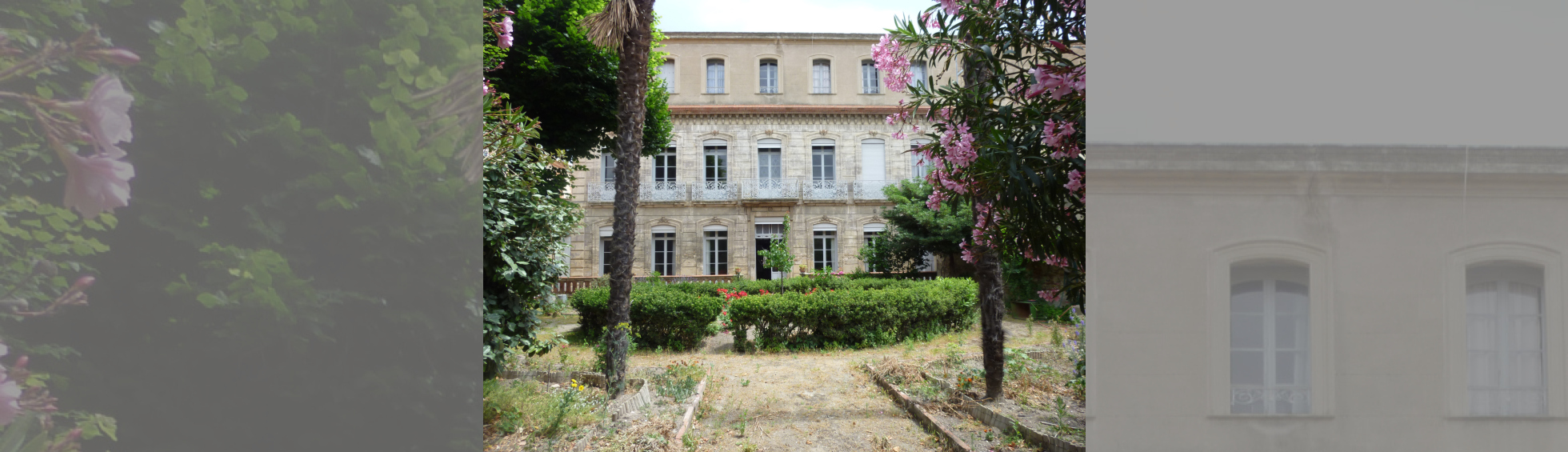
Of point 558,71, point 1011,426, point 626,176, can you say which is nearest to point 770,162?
point 558,71

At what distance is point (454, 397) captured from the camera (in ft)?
4.58

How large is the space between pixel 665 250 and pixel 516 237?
14968 mm

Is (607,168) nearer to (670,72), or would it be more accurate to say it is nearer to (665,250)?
(665,250)

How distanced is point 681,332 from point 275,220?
706 cm

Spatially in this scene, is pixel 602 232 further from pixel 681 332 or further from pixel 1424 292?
pixel 1424 292

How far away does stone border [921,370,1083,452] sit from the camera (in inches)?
143

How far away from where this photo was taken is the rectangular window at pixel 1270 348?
46.3 inches

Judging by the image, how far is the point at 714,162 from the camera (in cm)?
1914

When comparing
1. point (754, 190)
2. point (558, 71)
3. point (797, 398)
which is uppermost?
point (558, 71)

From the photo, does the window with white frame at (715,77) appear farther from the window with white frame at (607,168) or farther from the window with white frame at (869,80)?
the window with white frame at (869,80)

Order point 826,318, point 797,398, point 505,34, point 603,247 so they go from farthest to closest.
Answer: point 603,247
point 826,318
point 797,398
point 505,34

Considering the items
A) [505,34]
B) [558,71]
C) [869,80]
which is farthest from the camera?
[869,80]

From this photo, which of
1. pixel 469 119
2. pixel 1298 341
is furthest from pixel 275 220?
pixel 1298 341

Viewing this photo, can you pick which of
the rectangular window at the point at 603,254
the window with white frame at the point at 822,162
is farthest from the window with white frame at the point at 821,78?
the rectangular window at the point at 603,254
